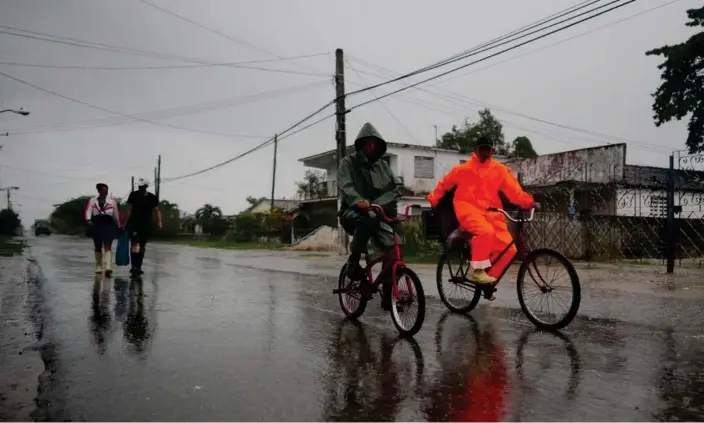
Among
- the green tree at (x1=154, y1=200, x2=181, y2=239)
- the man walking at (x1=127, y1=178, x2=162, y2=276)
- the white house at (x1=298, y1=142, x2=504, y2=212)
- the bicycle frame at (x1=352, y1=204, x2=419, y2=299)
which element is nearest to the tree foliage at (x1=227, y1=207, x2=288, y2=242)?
the white house at (x1=298, y1=142, x2=504, y2=212)

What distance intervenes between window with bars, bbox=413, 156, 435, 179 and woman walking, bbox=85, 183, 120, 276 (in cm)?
2695

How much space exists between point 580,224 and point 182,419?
16.0m

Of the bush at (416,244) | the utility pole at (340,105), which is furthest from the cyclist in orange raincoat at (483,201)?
the utility pole at (340,105)

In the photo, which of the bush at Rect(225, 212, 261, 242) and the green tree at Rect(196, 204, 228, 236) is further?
the green tree at Rect(196, 204, 228, 236)

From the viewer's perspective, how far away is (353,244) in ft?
17.9

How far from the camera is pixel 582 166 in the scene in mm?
26422

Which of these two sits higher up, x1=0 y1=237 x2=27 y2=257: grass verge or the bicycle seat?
the bicycle seat

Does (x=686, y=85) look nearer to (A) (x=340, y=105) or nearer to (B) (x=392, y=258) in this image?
(A) (x=340, y=105)

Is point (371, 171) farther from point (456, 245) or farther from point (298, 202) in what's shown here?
point (298, 202)

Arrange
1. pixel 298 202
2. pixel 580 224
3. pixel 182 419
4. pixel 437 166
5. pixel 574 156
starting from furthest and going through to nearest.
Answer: pixel 298 202
pixel 437 166
pixel 574 156
pixel 580 224
pixel 182 419

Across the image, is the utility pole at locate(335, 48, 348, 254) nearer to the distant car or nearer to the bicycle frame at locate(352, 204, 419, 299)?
the bicycle frame at locate(352, 204, 419, 299)

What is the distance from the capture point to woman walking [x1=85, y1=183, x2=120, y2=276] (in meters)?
10.2

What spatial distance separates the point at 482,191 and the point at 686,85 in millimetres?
28067

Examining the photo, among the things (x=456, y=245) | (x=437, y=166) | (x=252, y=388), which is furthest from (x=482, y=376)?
(x=437, y=166)
